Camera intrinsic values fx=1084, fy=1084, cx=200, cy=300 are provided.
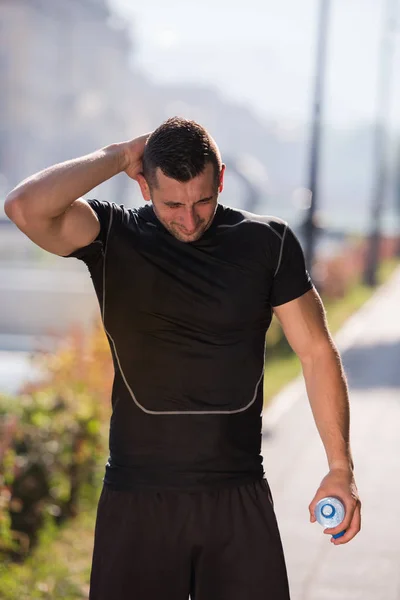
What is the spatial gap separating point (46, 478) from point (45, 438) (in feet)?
1.00

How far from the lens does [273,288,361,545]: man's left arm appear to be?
2.86 m

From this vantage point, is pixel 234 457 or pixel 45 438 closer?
pixel 234 457

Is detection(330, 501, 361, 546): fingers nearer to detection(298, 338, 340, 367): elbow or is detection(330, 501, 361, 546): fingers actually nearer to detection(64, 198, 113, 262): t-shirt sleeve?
detection(298, 338, 340, 367): elbow

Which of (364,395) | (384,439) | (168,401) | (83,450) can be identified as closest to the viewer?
(168,401)

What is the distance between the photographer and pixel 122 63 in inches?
4154

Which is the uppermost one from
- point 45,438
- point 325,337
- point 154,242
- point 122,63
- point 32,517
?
point 122,63

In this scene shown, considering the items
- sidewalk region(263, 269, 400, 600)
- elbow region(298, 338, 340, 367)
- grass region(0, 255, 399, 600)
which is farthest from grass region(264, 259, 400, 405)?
elbow region(298, 338, 340, 367)

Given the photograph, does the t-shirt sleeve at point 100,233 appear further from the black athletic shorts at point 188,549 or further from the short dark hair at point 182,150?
the black athletic shorts at point 188,549

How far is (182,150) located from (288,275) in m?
0.45

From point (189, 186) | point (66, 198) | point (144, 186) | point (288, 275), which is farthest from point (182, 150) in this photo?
point (288, 275)

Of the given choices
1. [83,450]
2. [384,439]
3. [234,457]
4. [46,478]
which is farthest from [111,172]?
[384,439]

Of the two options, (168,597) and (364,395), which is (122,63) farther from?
(168,597)

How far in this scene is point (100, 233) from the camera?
2834mm

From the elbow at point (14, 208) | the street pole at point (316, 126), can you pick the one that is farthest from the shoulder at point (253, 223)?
the street pole at point (316, 126)
